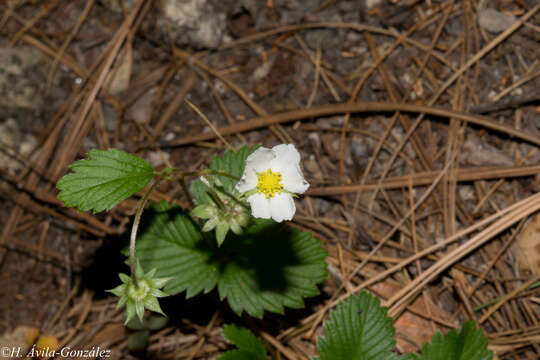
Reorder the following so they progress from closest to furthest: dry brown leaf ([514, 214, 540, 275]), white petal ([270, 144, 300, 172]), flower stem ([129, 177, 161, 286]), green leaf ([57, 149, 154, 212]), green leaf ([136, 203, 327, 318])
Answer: flower stem ([129, 177, 161, 286]) < green leaf ([57, 149, 154, 212]) < white petal ([270, 144, 300, 172]) < green leaf ([136, 203, 327, 318]) < dry brown leaf ([514, 214, 540, 275])

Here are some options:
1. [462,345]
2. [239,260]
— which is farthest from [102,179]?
[462,345]

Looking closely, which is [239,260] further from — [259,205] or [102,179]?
[102,179]

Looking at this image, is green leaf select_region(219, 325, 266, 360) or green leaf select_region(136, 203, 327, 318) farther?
green leaf select_region(136, 203, 327, 318)

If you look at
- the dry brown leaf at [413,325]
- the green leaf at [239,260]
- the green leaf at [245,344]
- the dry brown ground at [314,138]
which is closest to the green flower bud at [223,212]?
the green leaf at [239,260]

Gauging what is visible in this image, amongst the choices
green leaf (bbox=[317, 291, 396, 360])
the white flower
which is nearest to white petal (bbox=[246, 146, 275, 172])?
the white flower

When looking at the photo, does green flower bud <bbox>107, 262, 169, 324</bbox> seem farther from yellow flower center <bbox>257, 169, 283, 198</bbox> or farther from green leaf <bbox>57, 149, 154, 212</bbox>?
yellow flower center <bbox>257, 169, 283, 198</bbox>
